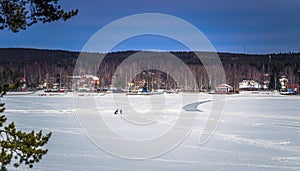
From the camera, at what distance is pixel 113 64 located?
106 meters

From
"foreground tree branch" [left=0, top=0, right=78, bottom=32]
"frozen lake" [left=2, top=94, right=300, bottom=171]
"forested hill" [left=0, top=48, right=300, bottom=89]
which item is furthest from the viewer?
"forested hill" [left=0, top=48, right=300, bottom=89]

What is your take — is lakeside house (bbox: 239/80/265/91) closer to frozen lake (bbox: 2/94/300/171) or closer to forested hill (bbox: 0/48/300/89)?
forested hill (bbox: 0/48/300/89)

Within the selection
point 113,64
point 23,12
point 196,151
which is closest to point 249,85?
point 113,64

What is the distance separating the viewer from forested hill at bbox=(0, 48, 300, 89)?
92750 millimetres

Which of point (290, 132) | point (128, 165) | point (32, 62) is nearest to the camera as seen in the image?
point (128, 165)

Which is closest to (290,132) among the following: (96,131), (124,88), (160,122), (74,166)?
(160,122)

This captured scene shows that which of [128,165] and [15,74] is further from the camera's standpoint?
[128,165]

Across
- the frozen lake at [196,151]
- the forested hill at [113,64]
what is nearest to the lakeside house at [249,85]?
the forested hill at [113,64]

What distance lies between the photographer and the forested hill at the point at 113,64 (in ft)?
304

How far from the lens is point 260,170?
730 cm

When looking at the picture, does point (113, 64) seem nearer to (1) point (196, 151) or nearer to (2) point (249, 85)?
(2) point (249, 85)

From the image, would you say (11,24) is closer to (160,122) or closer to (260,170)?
(260,170)

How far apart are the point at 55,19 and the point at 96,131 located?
913 centimetres

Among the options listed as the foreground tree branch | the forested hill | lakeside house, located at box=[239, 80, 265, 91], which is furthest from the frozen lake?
lakeside house, located at box=[239, 80, 265, 91]
